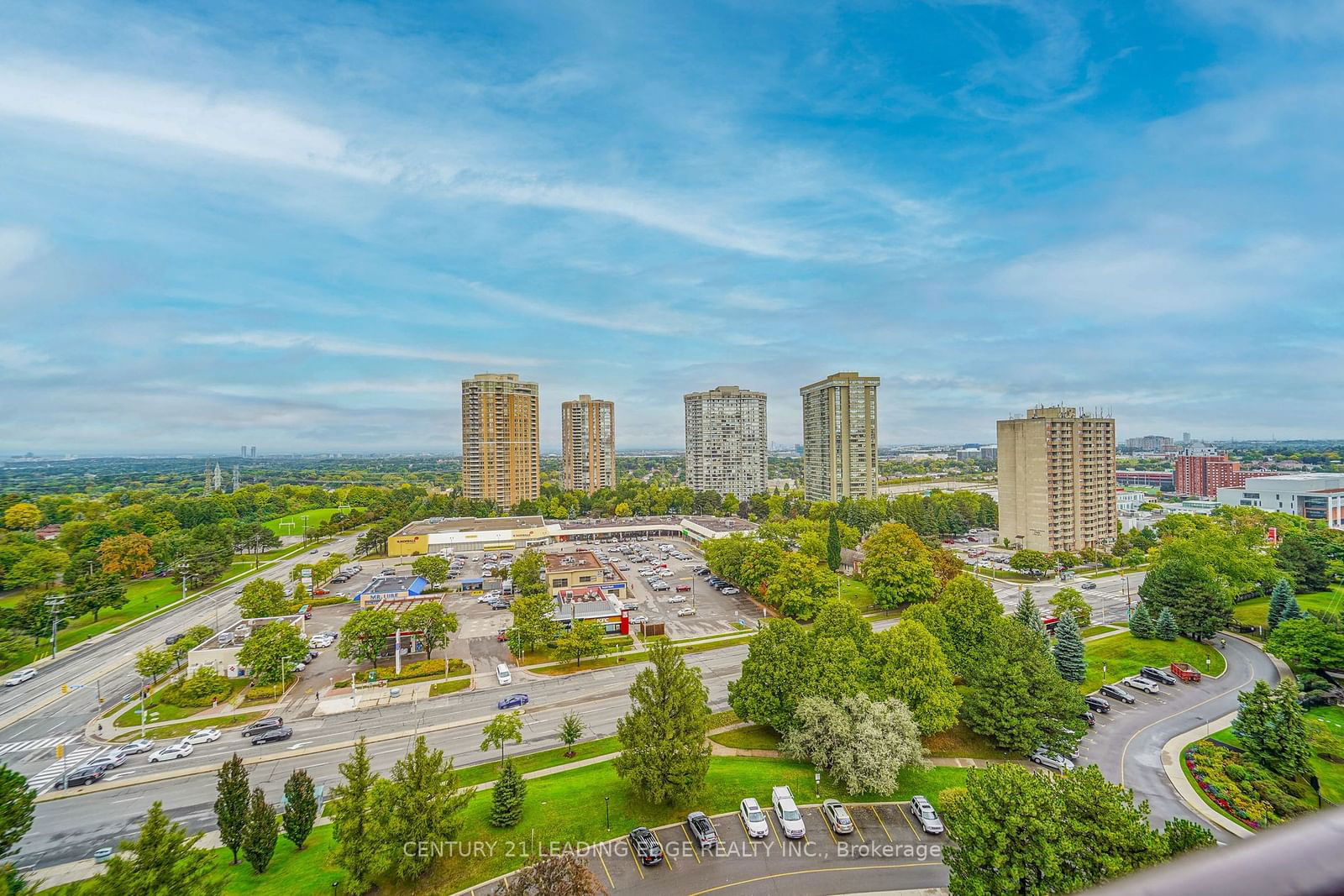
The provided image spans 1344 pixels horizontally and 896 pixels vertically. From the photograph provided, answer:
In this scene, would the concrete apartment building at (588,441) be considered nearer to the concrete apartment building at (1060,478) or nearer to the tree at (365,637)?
the concrete apartment building at (1060,478)

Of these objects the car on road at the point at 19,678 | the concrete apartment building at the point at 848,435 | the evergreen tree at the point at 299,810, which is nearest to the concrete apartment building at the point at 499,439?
the concrete apartment building at the point at 848,435

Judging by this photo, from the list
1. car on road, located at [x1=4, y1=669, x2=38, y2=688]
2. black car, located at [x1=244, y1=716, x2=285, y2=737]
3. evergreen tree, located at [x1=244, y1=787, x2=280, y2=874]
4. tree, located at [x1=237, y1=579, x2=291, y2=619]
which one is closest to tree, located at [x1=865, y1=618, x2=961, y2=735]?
evergreen tree, located at [x1=244, y1=787, x2=280, y2=874]

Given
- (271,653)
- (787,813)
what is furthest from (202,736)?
(787,813)

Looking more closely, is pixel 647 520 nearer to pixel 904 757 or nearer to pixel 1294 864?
pixel 904 757

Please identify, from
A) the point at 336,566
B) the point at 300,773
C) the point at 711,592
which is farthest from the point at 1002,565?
the point at 336,566

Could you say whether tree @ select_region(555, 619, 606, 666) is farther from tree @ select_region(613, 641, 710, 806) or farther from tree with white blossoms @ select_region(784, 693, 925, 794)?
tree with white blossoms @ select_region(784, 693, 925, 794)
